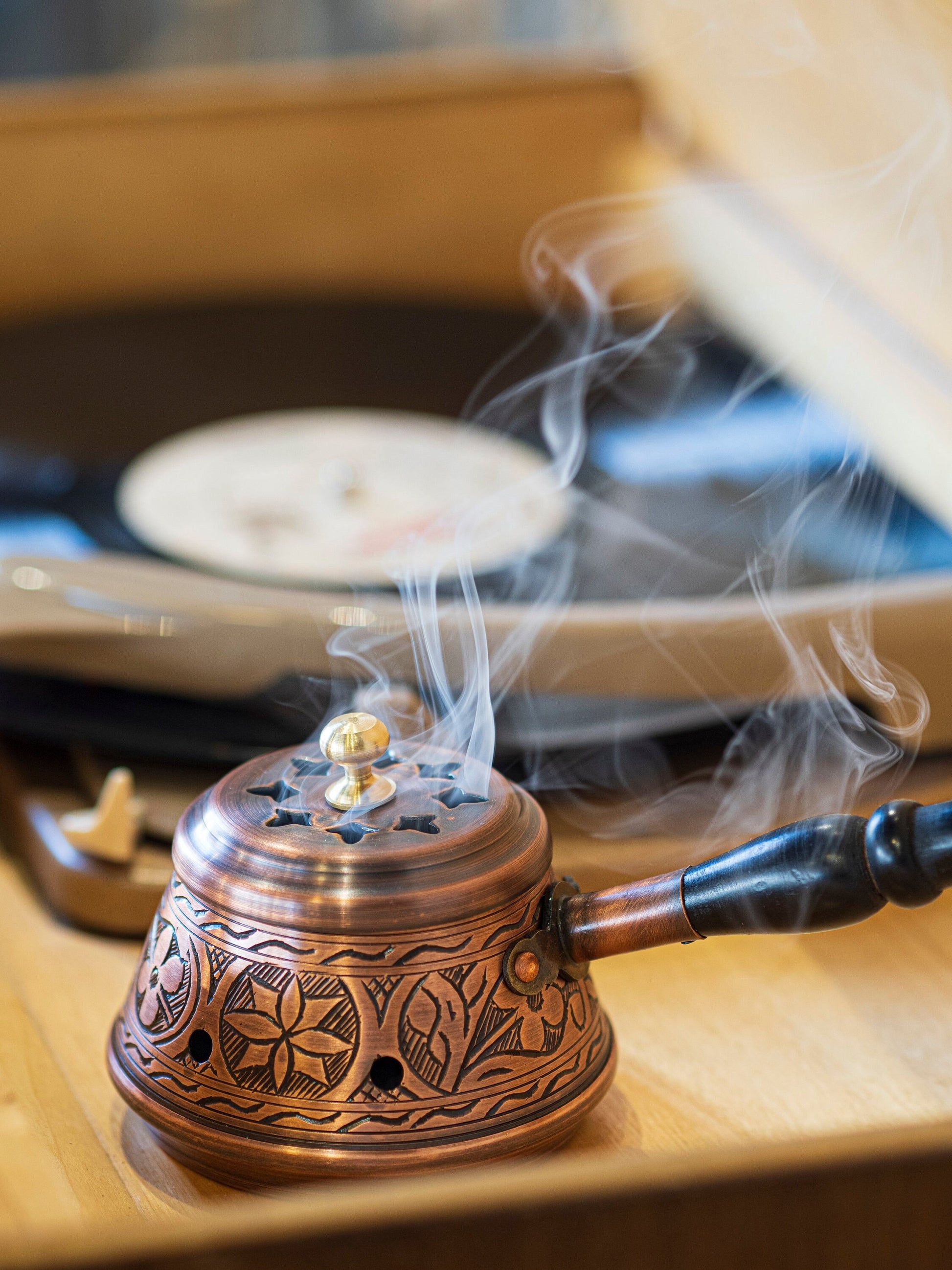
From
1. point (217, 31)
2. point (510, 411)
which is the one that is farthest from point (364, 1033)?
point (217, 31)

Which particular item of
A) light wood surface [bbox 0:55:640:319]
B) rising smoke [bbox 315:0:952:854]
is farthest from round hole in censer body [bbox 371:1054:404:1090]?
light wood surface [bbox 0:55:640:319]

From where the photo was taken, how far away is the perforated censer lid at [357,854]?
0.49 meters

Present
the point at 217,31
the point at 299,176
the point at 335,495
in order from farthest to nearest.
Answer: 1. the point at 217,31
2. the point at 299,176
3. the point at 335,495

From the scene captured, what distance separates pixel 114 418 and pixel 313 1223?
36.4 inches

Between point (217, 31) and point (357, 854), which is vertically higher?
point (357, 854)

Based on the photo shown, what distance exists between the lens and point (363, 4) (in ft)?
10.5

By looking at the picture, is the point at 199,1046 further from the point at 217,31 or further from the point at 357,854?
the point at 217,31

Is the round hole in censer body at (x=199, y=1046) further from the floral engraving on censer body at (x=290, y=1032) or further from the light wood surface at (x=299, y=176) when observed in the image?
the light wood surface at (x=299, y=176)

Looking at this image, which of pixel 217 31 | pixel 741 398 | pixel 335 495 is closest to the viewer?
pixel 335 495

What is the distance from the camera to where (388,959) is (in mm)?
495

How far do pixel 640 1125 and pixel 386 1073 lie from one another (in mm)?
140

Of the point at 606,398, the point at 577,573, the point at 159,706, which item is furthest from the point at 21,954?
the point at 606,398

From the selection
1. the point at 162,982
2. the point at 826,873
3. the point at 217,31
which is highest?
the point at 826,873

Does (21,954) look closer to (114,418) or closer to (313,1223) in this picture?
(313,1223)
